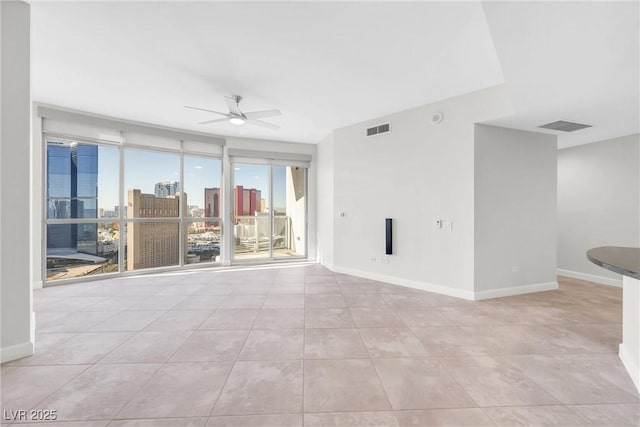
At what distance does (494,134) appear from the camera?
3783mm

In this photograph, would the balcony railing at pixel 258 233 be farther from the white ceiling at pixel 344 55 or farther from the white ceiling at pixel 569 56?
the white ceiling at pixel 569 56

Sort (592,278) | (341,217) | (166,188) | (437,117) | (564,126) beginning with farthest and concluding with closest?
(166,188)
(341,217)
(592,278)
(437,117)
(564,126)

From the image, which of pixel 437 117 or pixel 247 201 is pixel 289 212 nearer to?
pixel 247 201

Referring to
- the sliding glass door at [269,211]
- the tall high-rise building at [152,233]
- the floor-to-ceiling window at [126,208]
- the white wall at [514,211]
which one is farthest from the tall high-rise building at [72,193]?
the white wall at [514,211]

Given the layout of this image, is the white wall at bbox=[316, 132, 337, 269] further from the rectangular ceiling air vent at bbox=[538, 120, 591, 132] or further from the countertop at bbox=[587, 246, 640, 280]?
the countertop at bbox=[587, 246, 640, 280]

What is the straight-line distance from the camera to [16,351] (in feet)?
7.16

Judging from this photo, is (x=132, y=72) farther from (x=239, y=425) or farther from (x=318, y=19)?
(x=239, y=425)

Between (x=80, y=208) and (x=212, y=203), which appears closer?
(x=80, y=208)

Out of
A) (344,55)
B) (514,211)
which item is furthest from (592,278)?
(344,55)

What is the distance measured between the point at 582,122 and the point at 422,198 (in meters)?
2.35

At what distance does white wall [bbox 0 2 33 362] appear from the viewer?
2.12m

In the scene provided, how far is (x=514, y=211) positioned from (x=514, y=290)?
1228mm

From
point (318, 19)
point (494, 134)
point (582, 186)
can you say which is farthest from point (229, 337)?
point (582, 186)

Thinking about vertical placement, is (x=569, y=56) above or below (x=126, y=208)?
above
